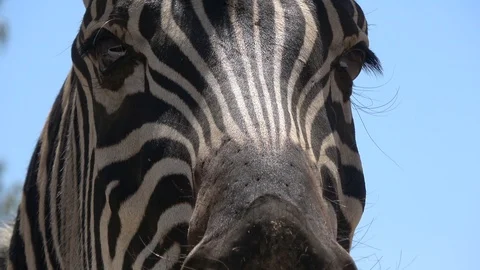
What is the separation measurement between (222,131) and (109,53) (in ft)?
3.08

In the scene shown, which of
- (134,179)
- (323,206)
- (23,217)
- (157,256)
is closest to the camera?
(323,206)

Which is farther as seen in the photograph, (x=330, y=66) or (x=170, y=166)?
(x=330, y=66)

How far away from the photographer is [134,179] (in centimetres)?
375

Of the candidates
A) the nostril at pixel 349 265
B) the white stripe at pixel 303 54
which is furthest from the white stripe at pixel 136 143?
the nostril at pixel 349 265

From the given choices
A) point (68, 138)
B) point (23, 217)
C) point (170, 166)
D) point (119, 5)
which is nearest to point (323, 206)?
point (170, 166)

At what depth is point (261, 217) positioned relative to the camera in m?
2.86

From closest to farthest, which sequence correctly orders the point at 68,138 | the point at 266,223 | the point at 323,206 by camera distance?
the point at 266,223, the point at 323,206, the point at 68,138

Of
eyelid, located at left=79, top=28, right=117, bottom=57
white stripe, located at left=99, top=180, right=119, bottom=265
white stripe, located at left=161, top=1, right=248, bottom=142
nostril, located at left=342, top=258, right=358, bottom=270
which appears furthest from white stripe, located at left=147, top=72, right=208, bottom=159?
nostril, located at left=342, top=258, right=358, bottom=270

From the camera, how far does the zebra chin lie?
110 inches

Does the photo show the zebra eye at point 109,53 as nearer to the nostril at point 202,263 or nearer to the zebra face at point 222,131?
the zebra face at point 222,131

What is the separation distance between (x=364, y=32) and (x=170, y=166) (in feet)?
4.80

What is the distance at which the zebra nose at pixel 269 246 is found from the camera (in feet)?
9.15

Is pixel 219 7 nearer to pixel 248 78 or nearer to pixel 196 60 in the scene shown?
pixel 196 60

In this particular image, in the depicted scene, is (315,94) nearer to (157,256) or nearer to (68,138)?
(157,256)
